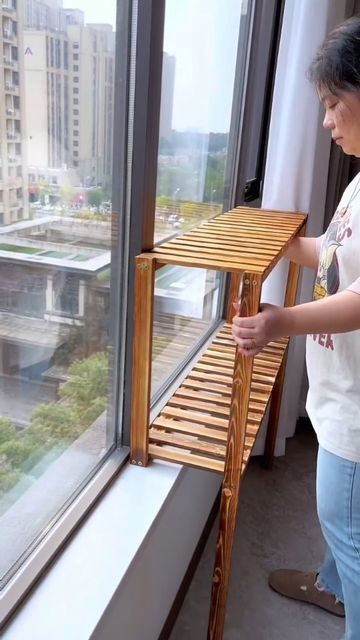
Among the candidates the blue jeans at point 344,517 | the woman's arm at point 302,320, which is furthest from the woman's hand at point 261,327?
the blue jeans at point 344,517

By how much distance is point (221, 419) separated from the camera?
3.84 ft

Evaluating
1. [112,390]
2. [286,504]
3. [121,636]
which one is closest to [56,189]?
[112,390]

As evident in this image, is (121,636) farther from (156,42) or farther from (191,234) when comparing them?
(156,42)

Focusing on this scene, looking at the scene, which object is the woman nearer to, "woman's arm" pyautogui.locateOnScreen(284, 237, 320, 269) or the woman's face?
the woman's face

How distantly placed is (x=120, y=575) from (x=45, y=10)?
0.81 metres

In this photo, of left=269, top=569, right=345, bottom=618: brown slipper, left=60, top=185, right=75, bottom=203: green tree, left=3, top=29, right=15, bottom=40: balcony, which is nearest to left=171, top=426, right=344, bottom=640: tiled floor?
left=269, top=569, right=345, bottom=618: brown slipper

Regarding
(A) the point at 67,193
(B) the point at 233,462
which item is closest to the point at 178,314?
(B) the point at 233,462

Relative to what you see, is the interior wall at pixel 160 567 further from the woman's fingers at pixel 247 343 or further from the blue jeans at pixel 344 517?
the woman's fingers at pixel 247 343

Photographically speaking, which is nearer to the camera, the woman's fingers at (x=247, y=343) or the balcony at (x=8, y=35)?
the balcony at (x=8, y=35)

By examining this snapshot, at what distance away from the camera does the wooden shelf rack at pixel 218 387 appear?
0.88 metres

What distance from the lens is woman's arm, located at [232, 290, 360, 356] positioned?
0.77 meters

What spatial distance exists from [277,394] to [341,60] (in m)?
1.13

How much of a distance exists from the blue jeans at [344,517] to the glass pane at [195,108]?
62 centimetres

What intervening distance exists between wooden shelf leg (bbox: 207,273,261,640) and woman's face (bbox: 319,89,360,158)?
0.26 metres
